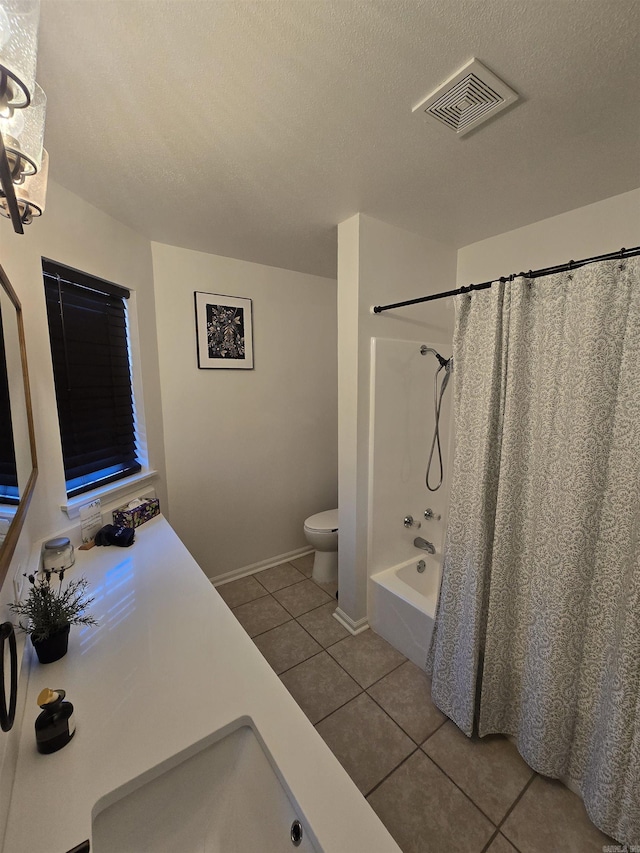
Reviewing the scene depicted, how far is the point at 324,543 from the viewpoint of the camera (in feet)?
8.48

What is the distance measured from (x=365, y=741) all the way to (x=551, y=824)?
2.24 feet

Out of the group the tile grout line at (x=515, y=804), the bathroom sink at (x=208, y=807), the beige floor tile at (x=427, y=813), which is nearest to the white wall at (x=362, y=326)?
the beige floor tile at (x=427, y=813)

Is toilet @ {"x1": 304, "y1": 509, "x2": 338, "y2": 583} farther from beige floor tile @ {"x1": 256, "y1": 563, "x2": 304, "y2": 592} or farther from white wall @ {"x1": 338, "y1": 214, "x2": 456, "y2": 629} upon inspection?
white wall @ {"x1": 338, "y1": 214, "x2": 456, "y2": 629}

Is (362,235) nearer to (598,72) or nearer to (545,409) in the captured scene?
(598,72)

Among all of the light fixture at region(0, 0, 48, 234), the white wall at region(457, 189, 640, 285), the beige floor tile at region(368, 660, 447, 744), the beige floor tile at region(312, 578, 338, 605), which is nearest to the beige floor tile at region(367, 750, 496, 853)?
the beige floor tile at region(368, 660, 447, 744)

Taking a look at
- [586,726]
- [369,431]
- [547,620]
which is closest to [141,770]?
[547,620]

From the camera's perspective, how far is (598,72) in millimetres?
1035

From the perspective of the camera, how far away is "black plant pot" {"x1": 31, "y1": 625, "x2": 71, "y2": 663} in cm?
98

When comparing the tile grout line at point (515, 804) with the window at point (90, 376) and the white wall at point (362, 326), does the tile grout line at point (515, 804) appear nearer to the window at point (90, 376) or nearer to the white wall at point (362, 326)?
the white wall at point (362, 326)

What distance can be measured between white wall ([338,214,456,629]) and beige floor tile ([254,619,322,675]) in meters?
0.29

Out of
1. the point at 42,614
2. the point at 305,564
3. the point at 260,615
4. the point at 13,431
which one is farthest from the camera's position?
the point at 305,564

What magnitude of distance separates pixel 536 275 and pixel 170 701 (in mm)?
1770

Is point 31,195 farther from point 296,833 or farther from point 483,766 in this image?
point 483,766

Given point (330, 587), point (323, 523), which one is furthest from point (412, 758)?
point (323, 523)
